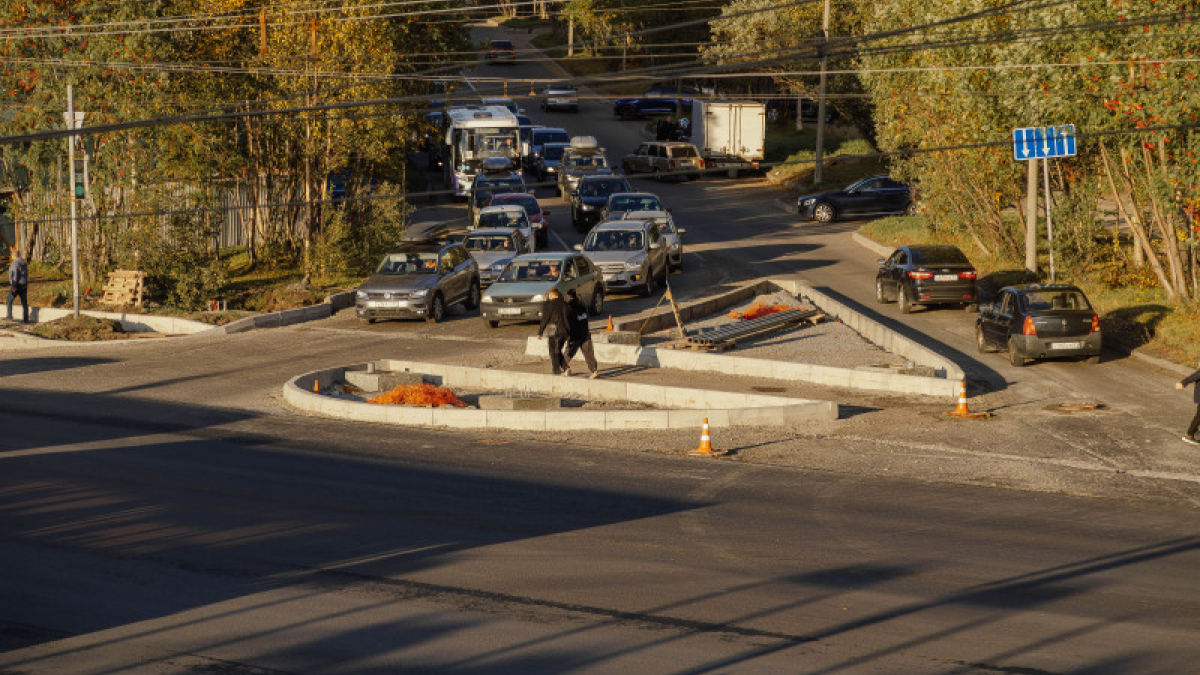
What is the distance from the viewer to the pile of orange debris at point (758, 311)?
31391 mm

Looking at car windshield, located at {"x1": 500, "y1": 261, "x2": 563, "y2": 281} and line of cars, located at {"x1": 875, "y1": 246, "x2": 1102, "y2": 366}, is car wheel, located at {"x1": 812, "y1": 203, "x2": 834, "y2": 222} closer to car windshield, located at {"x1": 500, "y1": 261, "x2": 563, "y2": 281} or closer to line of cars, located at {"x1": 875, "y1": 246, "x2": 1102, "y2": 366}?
car windshield, located at {"x1": 500, "y1": 261, "x2": 563, "y2": 281}

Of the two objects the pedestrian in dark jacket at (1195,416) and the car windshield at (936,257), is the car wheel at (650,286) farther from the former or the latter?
the pedestrian in dark jacket at (1195,416)

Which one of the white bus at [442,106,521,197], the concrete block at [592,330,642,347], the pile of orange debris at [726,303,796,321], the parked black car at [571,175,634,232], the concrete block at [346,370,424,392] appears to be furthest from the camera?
the white bus at [442,106,521,197]

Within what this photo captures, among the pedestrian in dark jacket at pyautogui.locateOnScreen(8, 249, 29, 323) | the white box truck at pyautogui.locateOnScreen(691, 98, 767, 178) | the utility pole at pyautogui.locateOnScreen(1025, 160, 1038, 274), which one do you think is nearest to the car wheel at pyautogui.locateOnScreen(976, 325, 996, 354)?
the utility pole at pyautogui.locateOnScreen(1025, 160, 1038, 274)

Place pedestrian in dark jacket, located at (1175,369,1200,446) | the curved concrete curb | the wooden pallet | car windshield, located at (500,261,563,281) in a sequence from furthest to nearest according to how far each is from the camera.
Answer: the wooden pallet < car windshield, located at (500,261,563,281) < the curved concrete curb < pedestrian in dark jacket, located at (1175,369,1200,446)

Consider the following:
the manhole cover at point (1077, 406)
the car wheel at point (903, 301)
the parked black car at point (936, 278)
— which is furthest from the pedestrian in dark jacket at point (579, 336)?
the car wheel at point (903, 301)

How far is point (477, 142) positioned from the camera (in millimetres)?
58188

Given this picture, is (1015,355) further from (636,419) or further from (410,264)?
(410,264)

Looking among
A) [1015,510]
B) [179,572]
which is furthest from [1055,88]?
[179,572]

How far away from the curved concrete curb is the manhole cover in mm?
3829

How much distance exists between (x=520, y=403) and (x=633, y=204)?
2194 cm

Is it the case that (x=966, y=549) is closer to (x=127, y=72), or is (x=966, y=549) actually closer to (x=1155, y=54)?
(x=1155, y=54)

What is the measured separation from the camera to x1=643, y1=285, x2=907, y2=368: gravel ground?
26969 mm

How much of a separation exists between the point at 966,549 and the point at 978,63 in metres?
23.8
